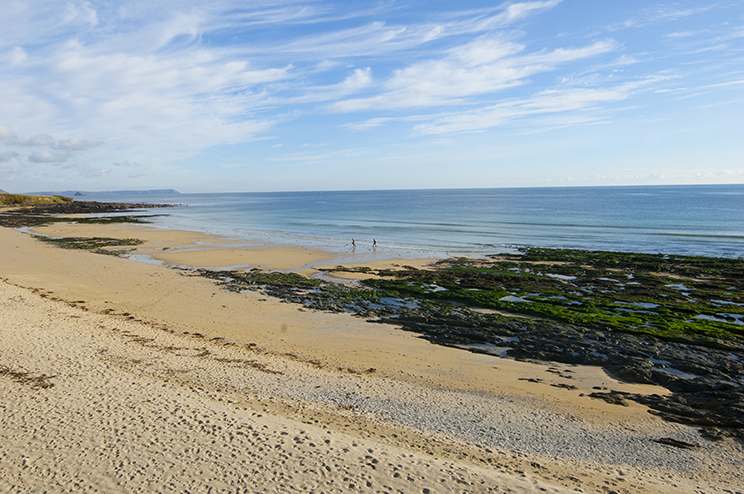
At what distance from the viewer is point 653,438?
838 centimetres

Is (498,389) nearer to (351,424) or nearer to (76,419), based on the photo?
(351,424)

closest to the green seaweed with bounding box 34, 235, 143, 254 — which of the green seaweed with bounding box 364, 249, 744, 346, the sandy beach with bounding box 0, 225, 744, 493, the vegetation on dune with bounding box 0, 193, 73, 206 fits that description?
the sandy beach with bounding box 0, 225, 744, 493

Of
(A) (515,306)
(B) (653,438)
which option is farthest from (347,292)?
(B) (653,438)

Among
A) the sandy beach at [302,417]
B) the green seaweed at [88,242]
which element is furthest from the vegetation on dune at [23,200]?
the sandy beach at [302,417]

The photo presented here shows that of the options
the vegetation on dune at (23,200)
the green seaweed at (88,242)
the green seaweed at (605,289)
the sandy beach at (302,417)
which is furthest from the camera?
the vegetation on dune at (23,200)

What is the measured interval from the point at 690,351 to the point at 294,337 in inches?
530

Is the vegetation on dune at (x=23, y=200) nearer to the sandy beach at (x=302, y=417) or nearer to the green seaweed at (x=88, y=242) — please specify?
the green seaweed at (x=88, y=242)

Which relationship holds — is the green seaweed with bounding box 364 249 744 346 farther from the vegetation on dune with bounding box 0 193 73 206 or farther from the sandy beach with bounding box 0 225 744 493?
the vegetation on dune with bounding box 0 193 73 206

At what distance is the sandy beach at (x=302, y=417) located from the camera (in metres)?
6.67

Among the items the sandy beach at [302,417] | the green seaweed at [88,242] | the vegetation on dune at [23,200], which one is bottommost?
the sandy beach at [302,417]

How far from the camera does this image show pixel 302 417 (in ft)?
28.5

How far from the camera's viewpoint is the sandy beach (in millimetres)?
6672

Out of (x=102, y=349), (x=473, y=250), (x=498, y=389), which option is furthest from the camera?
(x=473, y=250)

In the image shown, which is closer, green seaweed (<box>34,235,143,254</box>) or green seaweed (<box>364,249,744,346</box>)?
green seaweed (<box>364,249,744,346</box>)
